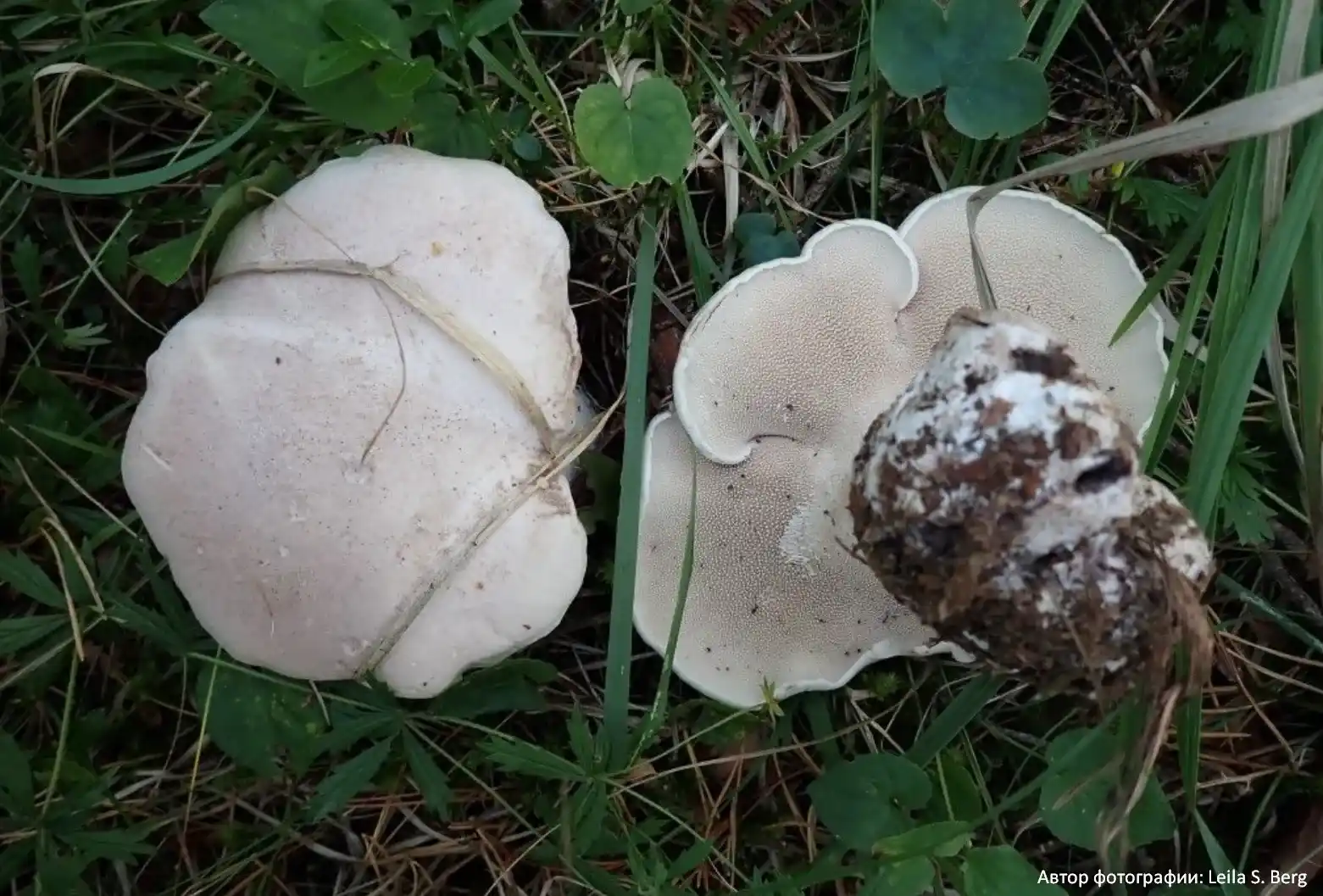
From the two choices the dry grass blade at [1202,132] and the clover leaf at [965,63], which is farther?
the clover leaf at [965,63]

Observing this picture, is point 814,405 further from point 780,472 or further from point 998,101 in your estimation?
point 998,101

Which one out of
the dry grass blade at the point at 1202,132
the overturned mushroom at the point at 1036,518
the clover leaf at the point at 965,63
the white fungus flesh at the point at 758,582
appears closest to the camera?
the overturned mushroom at the point at 1036,518

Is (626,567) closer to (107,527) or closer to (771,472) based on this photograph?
(771,472)

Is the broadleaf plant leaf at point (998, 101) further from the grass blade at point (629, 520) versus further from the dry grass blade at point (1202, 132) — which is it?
the grass blade at point (629, 520)

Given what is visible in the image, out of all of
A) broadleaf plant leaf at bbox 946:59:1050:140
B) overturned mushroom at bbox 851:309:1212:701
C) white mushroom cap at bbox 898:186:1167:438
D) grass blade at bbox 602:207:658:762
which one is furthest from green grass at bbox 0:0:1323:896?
overturned mushroom at bbox 851:309:1212:701

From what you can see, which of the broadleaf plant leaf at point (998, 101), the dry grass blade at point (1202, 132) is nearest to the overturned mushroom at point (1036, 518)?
the dry grass blade at point (1202, 132)

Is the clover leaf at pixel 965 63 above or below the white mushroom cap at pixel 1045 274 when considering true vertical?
above

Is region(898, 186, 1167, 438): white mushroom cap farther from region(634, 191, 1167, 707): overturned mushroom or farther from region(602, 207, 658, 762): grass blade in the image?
region(602, 207, 658, 762): grass blade

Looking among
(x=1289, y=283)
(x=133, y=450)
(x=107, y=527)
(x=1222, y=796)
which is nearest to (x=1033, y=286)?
(x=1289, y=283)
